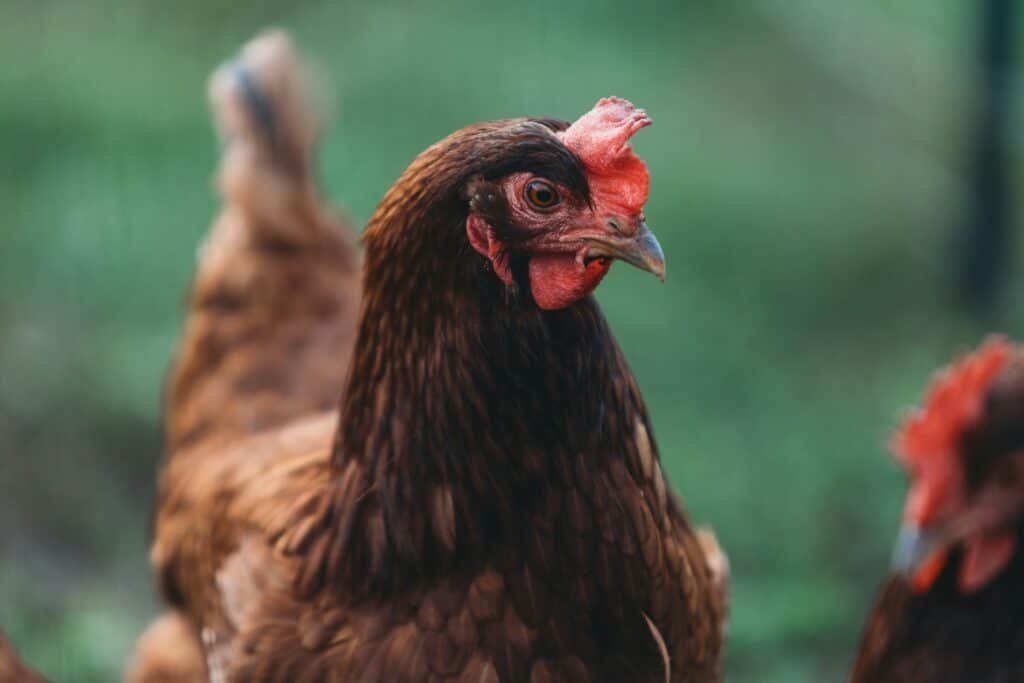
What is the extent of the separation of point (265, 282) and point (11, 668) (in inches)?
43.6

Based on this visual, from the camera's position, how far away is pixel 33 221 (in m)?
5.20

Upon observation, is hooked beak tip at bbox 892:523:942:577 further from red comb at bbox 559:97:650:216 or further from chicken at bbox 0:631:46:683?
chicken at bbox 0:631:46:683

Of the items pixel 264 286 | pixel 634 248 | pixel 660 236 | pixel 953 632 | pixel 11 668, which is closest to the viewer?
pixel 634 248

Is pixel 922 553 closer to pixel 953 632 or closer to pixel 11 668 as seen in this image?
pixel 953 632

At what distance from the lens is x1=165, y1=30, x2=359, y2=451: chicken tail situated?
3088mm

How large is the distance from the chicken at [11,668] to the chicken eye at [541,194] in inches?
54.5

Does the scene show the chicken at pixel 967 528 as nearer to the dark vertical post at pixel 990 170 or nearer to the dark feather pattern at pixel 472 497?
the dark feather pattern at pixel 472 497

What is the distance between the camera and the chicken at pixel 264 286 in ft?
10.1

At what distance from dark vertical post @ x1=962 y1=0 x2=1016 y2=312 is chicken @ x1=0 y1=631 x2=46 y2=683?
12.3ft

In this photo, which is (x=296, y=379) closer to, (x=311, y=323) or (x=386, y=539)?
(x=311, y=323)

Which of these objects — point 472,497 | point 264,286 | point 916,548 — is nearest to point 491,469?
point 472,497

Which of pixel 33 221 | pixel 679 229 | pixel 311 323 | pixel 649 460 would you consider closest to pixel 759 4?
pixel 679 229

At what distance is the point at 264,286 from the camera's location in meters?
3.22

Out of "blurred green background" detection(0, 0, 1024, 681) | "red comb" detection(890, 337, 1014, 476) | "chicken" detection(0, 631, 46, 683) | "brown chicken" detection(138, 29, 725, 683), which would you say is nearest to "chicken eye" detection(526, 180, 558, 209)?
"brown chicken" detection(138, 29, 725, 683)
